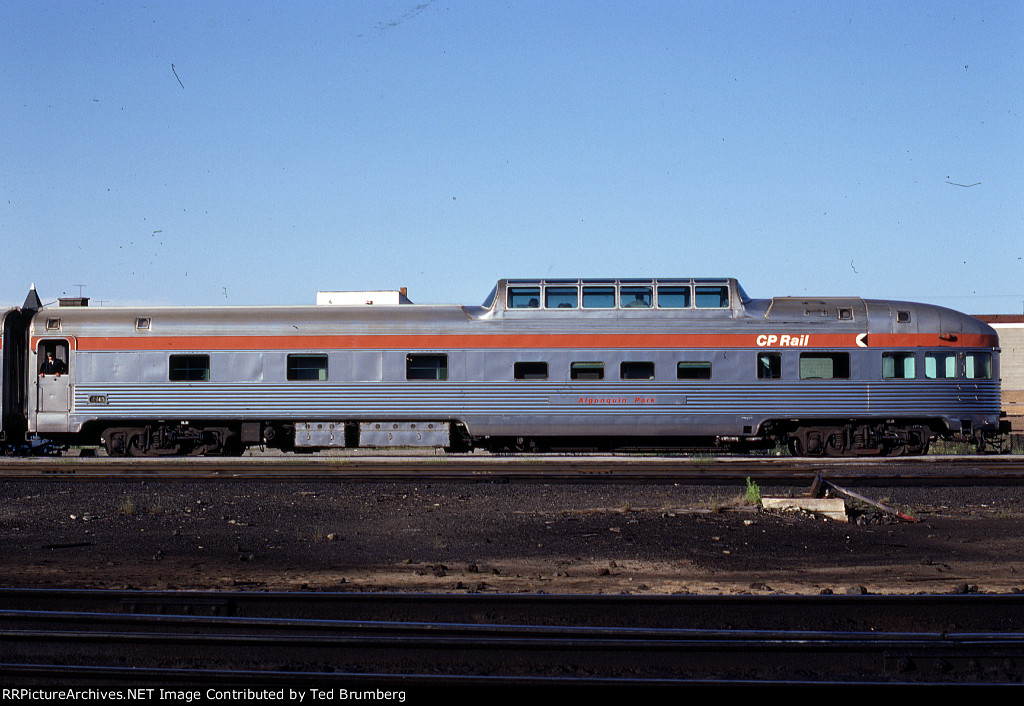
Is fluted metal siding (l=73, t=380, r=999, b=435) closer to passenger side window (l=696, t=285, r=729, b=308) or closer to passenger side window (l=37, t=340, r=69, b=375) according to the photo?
passenger side window (l=696, t=285, r=729, b=308)

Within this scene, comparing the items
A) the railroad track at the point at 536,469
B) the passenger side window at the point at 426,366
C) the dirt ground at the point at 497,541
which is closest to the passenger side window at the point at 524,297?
the passenger side window at the point at 426,366

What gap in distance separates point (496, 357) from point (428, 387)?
161 cm

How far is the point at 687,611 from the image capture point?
6.49m

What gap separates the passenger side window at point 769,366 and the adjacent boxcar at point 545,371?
0.04m

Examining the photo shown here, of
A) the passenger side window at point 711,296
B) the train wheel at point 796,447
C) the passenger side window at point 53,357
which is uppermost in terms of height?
the passenger side window at point 711,296

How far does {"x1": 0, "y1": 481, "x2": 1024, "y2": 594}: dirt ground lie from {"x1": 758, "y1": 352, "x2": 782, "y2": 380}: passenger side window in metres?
5.43

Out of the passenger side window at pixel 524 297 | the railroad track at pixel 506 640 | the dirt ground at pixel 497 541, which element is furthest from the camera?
the passenger side window at pixel 524 297

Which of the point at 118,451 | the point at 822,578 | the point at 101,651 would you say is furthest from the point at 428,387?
the point at 101,651

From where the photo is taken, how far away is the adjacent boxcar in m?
18.5

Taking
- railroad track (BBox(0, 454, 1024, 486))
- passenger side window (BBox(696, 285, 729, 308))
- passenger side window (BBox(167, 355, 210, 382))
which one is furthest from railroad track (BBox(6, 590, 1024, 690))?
passenger side window (BBox(167, 355, 210, 382))

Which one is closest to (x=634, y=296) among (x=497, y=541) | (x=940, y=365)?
(x=940, y=365)

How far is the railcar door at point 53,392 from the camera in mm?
19188

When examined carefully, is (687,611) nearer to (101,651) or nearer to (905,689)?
(905,689)

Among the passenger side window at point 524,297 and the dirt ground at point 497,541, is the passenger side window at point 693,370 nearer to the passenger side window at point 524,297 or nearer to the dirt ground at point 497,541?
the passenger side window at point 524,297
